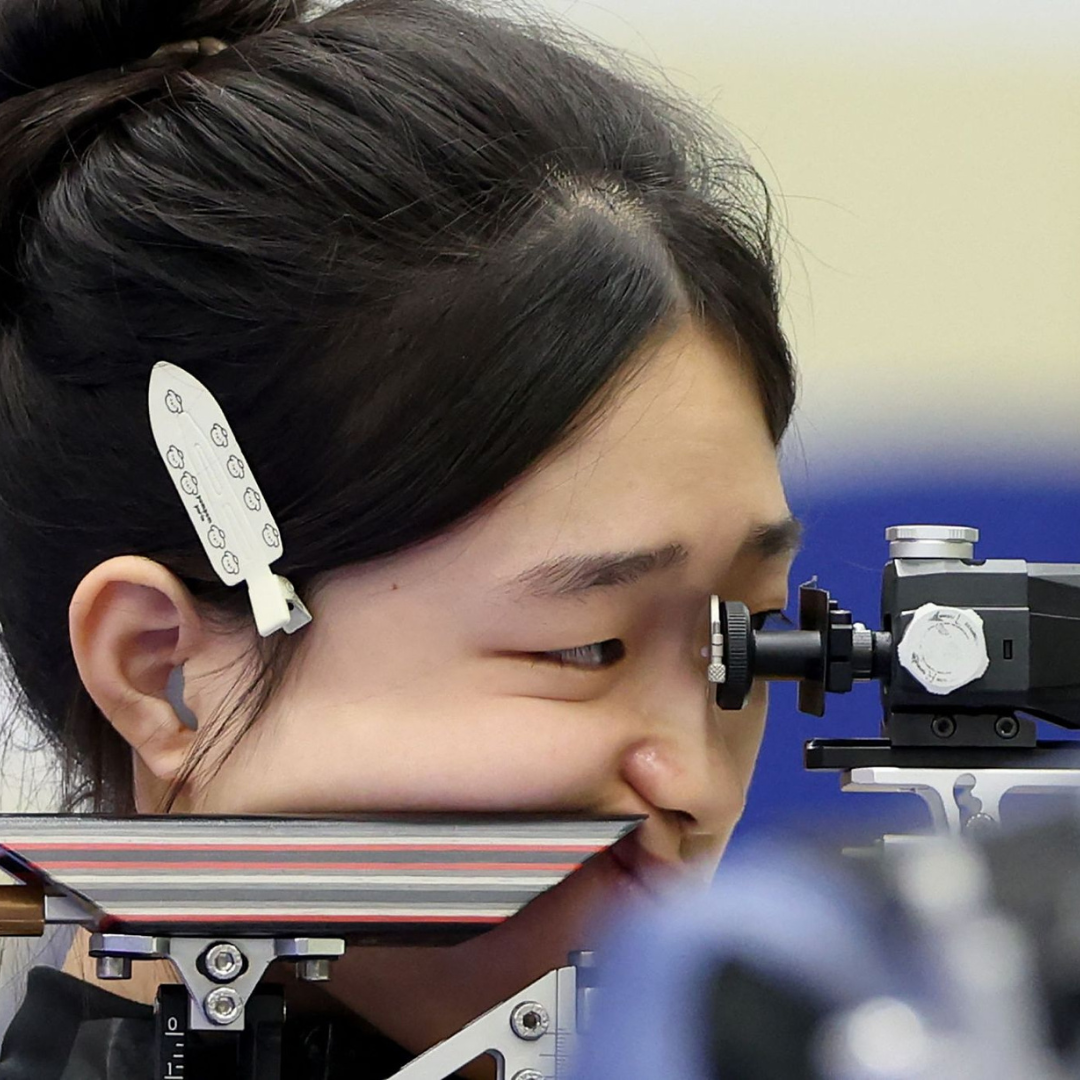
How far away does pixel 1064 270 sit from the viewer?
5.72ft

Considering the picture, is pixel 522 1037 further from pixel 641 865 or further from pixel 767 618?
pixel 767 618

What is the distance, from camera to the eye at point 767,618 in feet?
3.41

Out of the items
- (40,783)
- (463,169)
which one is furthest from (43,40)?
(40,783)

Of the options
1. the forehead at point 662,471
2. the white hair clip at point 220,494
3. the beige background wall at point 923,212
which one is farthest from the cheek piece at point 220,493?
the beige background wall at point 923,212

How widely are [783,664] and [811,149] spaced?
3.01 ft

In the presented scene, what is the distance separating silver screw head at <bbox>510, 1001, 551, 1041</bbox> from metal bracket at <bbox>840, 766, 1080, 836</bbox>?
221 millimetres

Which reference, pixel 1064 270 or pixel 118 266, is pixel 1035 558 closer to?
pixel 1064 270

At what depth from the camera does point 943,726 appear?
927mm

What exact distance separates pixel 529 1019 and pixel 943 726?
28 centimetres

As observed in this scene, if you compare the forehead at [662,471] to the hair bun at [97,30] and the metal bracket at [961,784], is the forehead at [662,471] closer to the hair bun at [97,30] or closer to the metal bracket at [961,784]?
the metal bracket at [961,784]

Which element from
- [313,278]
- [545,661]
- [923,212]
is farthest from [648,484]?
[923,212]

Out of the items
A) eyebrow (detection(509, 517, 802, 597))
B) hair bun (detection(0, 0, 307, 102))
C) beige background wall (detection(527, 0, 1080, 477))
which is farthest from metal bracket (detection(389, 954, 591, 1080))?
beige background wall (detection(527, 0, 1080, 477))

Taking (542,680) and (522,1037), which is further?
(542,680)

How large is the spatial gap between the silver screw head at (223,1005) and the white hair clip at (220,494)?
22 cm
